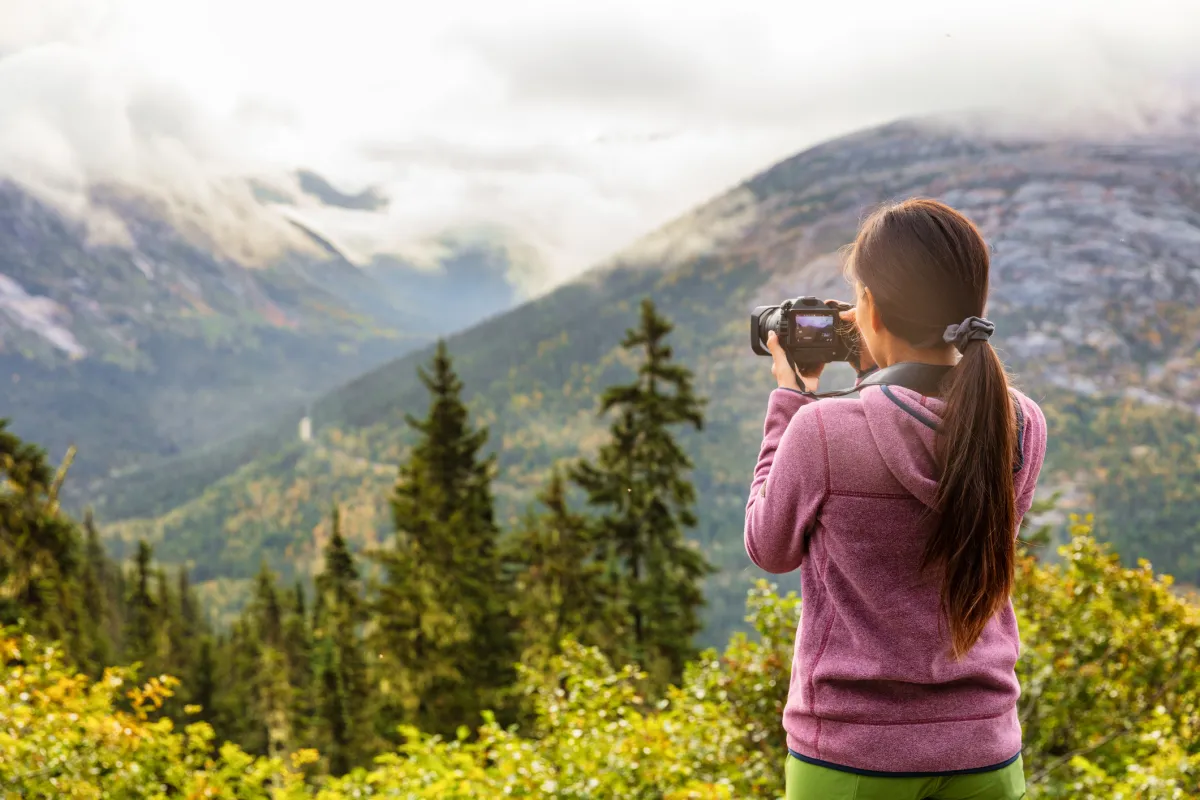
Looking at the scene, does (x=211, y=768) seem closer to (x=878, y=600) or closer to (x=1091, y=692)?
(x=878, y=600)

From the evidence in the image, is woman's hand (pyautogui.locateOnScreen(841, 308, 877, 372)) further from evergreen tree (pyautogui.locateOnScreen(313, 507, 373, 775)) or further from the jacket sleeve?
evergreen tree (pyautogui.locateOnScreen(313, 507, 373, 775))

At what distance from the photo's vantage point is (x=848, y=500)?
5.58 feet

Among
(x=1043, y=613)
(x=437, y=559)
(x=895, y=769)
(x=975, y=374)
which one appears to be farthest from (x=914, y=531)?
(x=437, y=559)

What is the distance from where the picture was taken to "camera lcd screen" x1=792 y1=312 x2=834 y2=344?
2.20m

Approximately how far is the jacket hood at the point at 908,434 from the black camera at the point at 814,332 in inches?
17.6

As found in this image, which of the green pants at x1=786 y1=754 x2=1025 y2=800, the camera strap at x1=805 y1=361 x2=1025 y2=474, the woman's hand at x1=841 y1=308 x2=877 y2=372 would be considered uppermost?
the woman's hand at x1=841 y1=308 x2=877 y2=372

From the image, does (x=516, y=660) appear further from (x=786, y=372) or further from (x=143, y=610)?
(x=143, y=610)

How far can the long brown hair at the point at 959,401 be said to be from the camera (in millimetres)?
1705

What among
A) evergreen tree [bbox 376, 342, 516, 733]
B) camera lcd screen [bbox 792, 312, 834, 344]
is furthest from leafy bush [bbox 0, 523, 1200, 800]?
evergreen tree [bbox 376, 342, 516, 733]

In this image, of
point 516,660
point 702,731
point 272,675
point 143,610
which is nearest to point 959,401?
point 702,731

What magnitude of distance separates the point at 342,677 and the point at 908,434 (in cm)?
3850

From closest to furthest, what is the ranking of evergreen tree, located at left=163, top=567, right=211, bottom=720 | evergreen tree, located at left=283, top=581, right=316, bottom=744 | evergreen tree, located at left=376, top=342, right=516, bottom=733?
evergreen tree, located at left=376, top=342, right=516, bottom=733
evergreen tree, located at left=163, top=567, right=211, bottom=720
evergreen tree, located at left=283, top=581, right=316, bottom=744

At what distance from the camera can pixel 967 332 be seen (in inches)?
70.5

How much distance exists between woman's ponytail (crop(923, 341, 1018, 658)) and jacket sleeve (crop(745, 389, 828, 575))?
0.26 meters
